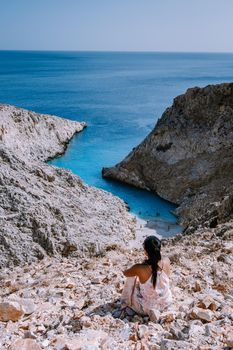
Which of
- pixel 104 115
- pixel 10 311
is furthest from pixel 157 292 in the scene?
pixel 104 115

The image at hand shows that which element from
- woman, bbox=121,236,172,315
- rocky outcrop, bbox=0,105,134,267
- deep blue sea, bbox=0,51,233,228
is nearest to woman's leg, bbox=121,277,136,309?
woman, bbox=121,236,172,315

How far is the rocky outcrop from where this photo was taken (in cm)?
2028

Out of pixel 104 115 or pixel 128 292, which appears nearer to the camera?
pixel 128 292

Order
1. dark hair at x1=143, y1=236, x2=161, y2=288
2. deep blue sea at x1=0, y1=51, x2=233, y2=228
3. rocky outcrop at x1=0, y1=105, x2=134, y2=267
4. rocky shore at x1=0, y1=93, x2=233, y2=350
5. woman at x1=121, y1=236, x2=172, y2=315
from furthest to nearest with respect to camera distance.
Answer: deep blue sea at x1=0, y1=51, x2=233, y2=228 → rocky outcrop at x1=0, y1=105, x2=134, y2=267 → woman at x1=121, y1=236, x2=172, y2=315 → dark hair at x1=143, y1=236, x2=161, y2=288 → rocky shore at x1=0, y1=93, x2=233, y2=350

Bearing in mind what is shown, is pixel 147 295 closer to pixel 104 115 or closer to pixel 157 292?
pixel 157 292

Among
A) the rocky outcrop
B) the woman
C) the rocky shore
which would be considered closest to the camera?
the rocky shore

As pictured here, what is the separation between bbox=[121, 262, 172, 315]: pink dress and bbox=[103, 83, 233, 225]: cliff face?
77.8 ft

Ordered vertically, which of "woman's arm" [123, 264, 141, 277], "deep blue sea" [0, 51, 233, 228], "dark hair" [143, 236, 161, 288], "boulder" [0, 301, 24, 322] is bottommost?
"deep blue sea" [0, 51, 233, 228]

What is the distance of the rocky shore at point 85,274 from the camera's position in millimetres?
7328

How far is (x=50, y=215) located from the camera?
22.6 m

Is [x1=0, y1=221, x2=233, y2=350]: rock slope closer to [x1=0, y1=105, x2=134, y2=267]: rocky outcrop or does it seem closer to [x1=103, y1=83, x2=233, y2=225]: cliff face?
[x1=0, y1=105, x2=134, y2=267]: rocky outcrop

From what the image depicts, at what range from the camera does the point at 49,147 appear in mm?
52156

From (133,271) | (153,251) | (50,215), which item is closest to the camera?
(153,251)

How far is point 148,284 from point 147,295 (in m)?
0.20
